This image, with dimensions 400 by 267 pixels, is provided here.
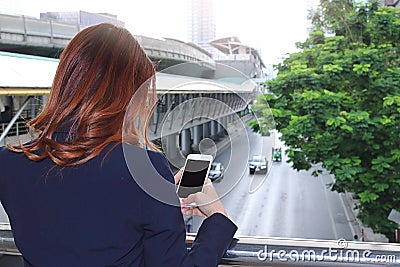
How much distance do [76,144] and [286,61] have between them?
2188 millimetres

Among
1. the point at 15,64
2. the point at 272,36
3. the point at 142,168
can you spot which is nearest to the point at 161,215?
the point at 142,168

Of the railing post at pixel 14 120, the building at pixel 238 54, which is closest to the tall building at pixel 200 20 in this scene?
the building at pixel 238 54

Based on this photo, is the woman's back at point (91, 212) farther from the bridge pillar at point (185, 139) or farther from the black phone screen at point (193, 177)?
the bridge pillar at point (185, 139)

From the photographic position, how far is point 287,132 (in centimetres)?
245

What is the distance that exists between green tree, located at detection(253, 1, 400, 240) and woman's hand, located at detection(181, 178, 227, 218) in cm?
189

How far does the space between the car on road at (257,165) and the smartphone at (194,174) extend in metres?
0.09

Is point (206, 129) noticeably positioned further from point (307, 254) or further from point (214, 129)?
point (307, 254)

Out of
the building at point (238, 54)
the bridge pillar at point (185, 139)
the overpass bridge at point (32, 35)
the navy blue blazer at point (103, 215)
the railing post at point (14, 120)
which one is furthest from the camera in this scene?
the overpass bridge at point (32, 35)

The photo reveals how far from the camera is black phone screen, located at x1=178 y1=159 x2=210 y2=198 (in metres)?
0.49

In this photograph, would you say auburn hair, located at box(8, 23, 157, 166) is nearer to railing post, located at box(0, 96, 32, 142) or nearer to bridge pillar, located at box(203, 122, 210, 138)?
bridge pillar, located at box(203, 122, 210, 138)

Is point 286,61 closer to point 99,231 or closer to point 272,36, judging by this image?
point 272,36

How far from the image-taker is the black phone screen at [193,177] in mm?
492

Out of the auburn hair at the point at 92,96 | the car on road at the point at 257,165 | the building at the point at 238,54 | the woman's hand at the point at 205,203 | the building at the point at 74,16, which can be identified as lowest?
the woman's hand at the point at 205,203

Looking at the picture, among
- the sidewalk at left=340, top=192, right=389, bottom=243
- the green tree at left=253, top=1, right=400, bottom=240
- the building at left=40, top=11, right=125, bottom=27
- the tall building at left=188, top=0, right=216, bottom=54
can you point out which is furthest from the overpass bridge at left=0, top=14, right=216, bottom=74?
the sidewalk at left=340, top=192, right=389, bottom=243
